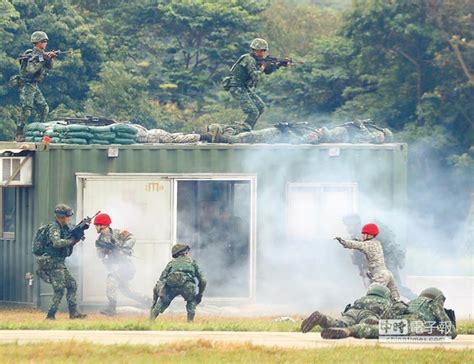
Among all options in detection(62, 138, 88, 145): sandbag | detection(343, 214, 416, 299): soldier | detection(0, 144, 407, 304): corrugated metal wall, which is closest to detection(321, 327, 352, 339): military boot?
detection(343, 214, 416, 299): soldier

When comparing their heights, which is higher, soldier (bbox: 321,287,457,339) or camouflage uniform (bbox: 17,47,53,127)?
camouflage uniform (bbox: 17,47,53,127)

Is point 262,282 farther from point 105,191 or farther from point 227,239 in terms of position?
point 105,191

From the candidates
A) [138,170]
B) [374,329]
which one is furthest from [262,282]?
[374,329]

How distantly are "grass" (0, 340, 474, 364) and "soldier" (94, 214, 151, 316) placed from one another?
6342 millimetres

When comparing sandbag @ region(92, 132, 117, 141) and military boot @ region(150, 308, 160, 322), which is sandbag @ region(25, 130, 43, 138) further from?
military boot @ region(150, 308, 160, 322)

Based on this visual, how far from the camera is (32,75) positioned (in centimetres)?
2889

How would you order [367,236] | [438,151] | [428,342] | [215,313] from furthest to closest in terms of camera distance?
[438,151] < [215,313] < [367,236] < [428,342]

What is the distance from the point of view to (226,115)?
168ft

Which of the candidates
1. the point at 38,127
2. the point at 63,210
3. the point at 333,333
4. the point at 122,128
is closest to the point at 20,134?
the point at 38,127

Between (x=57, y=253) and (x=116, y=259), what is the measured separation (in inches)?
60.9

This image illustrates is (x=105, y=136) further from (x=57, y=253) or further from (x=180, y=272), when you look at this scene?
(x=180, y=272)

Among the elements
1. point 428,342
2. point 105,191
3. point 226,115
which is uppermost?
point 226,115

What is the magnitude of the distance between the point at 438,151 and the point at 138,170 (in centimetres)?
2188

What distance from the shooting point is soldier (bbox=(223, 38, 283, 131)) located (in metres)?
29.0
